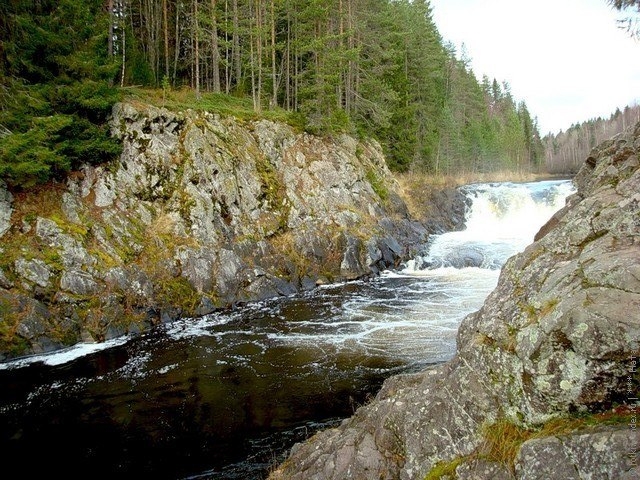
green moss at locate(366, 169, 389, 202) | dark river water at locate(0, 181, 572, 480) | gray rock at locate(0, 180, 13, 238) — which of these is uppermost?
green moss at locate(366, 169, 389, 202)

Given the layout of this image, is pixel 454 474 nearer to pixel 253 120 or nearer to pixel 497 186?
pixel 253 120

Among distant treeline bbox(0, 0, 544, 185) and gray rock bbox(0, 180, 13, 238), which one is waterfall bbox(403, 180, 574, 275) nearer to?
distant treeline bbox(0, 0, 544, 185)

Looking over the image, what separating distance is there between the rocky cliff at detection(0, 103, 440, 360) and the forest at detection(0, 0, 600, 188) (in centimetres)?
161

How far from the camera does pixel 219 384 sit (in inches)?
432

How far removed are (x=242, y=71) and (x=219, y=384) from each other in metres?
30.6

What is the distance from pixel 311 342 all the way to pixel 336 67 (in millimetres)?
20212

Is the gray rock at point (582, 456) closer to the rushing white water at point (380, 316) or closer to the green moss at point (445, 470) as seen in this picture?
the green moss at point (445, 470)

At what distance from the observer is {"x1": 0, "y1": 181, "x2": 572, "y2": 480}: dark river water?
820 centimetres

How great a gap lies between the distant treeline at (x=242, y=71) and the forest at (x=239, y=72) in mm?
74

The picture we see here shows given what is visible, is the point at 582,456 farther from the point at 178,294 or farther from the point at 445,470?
the point at 178,294

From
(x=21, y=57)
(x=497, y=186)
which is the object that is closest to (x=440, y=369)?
(x=21, y=57)

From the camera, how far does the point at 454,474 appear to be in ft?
15.4

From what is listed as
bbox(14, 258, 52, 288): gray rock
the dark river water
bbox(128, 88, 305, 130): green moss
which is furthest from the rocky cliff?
the dark river water

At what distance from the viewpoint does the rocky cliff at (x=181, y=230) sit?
14031mm
